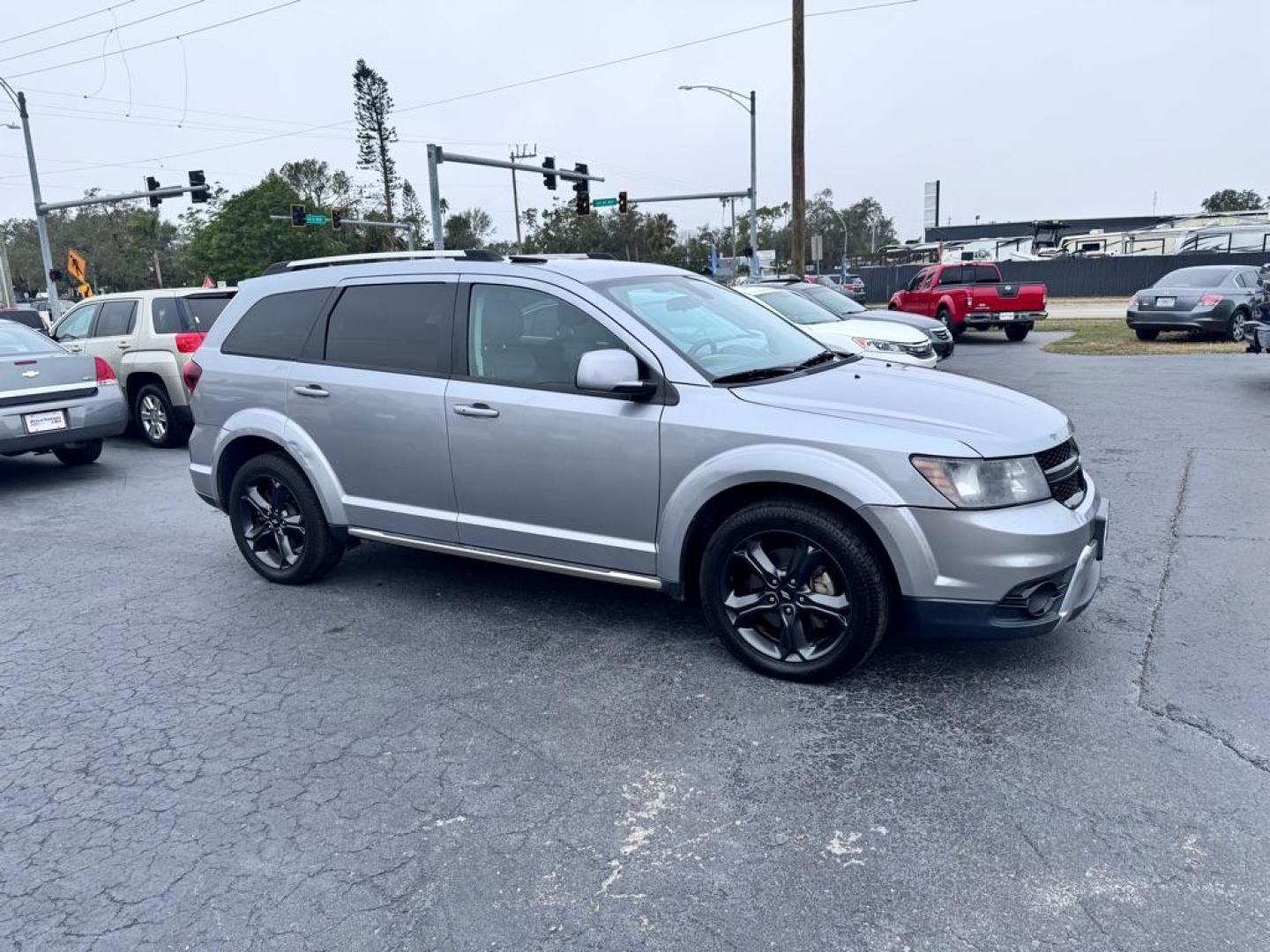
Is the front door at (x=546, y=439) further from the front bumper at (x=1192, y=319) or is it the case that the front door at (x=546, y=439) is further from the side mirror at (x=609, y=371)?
Result: the front bumper at (x=1192, y=319)

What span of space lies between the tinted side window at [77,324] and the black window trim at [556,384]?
8500 mm

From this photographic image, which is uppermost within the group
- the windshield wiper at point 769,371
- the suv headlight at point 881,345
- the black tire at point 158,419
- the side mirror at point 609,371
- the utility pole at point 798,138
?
the utility pole at point 798,138

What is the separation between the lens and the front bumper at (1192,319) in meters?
17.5

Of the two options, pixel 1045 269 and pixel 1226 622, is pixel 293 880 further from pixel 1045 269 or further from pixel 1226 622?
pixel 1045 269

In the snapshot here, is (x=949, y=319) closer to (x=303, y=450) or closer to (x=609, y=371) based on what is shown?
(x=303, y=450)

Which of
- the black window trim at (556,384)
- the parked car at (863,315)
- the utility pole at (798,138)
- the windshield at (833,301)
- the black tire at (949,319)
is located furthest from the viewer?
the black tire at (949,319)

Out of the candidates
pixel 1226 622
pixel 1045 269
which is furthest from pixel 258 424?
pixel 1045 269

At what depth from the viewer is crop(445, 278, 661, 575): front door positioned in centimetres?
424

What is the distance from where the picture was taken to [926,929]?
2564 millimetres

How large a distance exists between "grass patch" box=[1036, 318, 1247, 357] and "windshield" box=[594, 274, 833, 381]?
46.2 ft

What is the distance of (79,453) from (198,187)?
24309 mm

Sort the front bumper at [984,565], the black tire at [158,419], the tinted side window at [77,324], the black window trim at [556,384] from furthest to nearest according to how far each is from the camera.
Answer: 1. the tinted side window at [77,324]
2. the black tire at [158,419]
3. the black window trim at [556,384]
4. the front bumper at [984,565]

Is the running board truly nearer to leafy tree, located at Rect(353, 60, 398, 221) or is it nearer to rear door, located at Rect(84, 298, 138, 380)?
rear door, located at Rect(84, 298, 138, 380)

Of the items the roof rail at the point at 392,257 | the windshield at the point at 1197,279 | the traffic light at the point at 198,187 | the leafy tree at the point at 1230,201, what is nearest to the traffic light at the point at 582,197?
the traffic light at the point at 198,187
